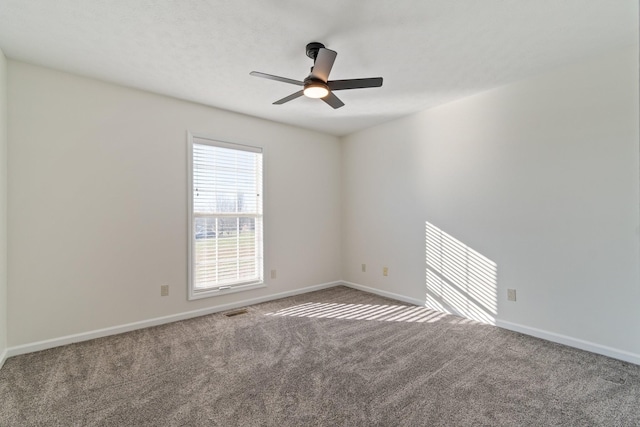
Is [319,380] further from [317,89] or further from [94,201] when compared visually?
[94,201]

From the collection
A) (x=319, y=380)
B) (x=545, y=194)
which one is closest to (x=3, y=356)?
(x=319, y=380)

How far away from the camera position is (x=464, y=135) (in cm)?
344

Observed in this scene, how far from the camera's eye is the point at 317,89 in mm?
2311

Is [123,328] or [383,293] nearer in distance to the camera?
[123,328]

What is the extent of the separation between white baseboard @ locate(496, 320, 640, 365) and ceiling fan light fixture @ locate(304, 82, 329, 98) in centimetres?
293

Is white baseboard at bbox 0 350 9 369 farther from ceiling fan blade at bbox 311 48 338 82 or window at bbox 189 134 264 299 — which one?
ceiling fan blade at bbox 311 48 338 82

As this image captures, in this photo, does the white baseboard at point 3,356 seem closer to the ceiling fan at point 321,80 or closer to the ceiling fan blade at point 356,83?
the ceiling fan at point 321,80

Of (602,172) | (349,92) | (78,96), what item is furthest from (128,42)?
(602,172)

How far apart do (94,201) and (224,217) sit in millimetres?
1346

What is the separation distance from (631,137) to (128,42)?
4110 mm

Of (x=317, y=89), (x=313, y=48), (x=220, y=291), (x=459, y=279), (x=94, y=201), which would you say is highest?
(x=313, y=48)

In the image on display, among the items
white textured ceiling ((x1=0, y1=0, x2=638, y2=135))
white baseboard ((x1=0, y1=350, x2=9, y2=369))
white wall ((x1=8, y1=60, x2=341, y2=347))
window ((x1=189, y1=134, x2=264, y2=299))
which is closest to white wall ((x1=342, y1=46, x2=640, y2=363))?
white textured ceiling ((x1=0, y1=0, x2=638, y2=135))

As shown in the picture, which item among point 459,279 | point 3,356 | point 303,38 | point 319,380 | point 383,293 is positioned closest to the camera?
point 319,380

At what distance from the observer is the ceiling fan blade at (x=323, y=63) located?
2.03 metres
